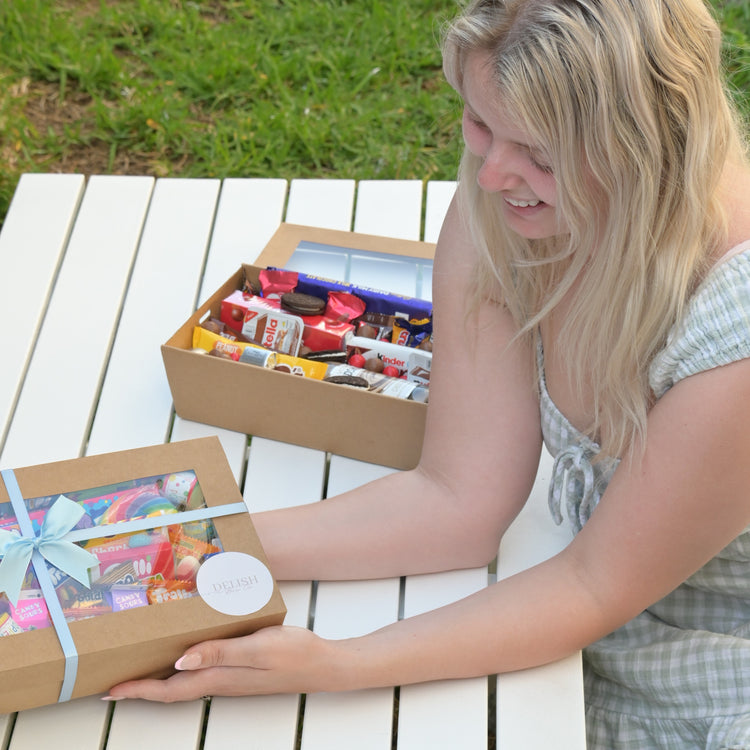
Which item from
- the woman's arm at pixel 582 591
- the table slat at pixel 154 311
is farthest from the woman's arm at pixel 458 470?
the table slat at pixel 154 311

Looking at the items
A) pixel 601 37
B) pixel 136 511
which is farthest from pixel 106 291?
pixel 601 37

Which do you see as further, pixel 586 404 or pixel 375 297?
pixel 375 297

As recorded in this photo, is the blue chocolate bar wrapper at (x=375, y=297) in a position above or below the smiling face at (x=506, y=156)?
above

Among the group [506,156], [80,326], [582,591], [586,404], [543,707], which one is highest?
[80,326]

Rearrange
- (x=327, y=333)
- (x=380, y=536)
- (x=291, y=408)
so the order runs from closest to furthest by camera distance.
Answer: (x=380, y=536), (x=291, y=408), (x=327, y=333)

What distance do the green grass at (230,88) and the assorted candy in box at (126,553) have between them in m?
1.57

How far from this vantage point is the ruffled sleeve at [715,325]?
970mm

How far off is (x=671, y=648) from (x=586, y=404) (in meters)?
0.32

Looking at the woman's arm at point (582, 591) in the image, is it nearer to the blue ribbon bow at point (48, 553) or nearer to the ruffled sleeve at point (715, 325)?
the ruffled sleeve at point (715, 325)

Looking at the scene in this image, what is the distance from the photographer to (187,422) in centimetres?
154

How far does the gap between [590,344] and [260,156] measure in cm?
168

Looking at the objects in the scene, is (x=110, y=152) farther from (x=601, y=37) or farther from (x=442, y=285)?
(x=601, y=37)

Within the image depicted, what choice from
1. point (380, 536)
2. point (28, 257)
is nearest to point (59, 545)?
point (380, 536)

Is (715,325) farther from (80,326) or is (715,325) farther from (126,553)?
(80,326)
